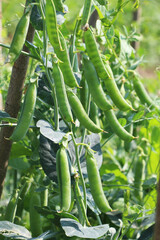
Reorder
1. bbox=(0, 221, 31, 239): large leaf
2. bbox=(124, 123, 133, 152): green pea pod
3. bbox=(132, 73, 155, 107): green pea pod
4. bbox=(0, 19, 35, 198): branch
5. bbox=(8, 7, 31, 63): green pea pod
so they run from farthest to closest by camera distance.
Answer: bbox=(124, 123, 133, 152): green pea pod → bbox=(132, 73, 155, 107): green pea pod → bbox=(0, 19, 35, 198): branch → bbox=(0, 221, 31, 239): large leaf → bbox=(8, 7, 31, 63): green pea pod

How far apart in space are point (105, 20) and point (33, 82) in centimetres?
26

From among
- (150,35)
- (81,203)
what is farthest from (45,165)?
(150,35)

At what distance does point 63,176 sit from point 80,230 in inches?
6.1

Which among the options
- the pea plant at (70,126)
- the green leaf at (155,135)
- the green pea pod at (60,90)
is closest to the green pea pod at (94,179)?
the pea plant at (70,126)

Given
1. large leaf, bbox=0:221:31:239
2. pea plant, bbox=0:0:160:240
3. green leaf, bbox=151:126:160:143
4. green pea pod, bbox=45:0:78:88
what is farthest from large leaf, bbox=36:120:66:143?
green leaf, bbox=151:126:160:143

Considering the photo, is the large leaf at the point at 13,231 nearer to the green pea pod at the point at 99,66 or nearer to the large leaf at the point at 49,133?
the large leaf at the point at 49,133

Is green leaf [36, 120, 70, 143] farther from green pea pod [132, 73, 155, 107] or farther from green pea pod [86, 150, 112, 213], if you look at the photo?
green pea pod [132, 73, 155, 107]

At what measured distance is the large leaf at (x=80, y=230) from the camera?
2.64 feet

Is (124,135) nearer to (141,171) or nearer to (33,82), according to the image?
(33,82)

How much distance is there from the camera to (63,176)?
77cm

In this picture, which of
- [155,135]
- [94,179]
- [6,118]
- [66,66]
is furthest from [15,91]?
[155,135]

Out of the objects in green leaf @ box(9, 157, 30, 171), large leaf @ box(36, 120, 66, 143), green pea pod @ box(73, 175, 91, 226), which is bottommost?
green pea pod @ box(73, 175, 91, 226)

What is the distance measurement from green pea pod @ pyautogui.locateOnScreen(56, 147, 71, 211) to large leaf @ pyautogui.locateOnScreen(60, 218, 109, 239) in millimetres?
62

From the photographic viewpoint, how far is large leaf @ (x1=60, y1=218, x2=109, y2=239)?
31.7 inches
